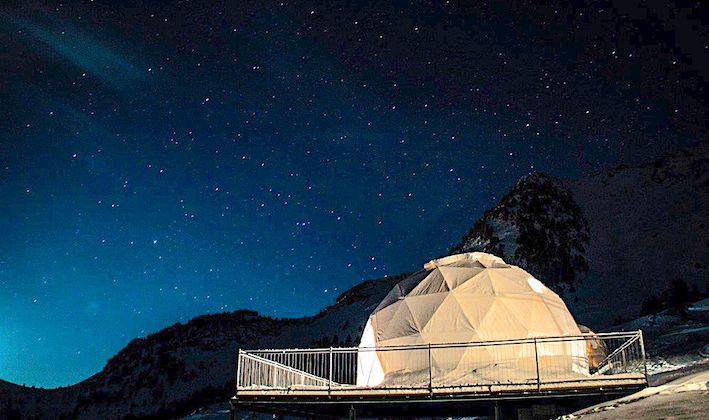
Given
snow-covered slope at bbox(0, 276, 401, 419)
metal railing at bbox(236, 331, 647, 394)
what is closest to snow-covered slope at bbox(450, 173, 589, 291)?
snow-covered slope at bbox(0, 276, 401, 419)

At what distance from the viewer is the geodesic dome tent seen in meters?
21.6

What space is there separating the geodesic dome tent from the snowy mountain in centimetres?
3058

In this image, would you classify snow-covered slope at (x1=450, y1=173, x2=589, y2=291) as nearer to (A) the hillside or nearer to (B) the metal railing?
(A) the hillside

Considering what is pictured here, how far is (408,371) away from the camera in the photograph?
22281mm

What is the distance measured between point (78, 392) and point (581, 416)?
87509 mm

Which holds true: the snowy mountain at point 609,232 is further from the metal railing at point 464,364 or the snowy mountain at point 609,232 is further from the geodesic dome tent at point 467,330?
the metal railing at point 464,364

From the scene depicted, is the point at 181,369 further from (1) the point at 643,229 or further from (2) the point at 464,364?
(2) the point at 464,364

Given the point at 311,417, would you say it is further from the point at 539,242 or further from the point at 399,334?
the point at 539,242

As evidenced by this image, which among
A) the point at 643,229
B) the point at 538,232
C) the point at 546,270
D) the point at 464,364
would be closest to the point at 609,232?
the point at 643,229

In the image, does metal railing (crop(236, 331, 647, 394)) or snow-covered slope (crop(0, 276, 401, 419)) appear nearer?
metal railing (crop(236, 331, 647, 394))

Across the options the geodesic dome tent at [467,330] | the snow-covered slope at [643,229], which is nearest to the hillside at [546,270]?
the snow-covered slope at [643,229]

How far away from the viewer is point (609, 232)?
239 ft

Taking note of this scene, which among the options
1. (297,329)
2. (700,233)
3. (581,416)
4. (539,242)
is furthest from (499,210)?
(581,416)

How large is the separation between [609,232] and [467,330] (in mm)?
56318
